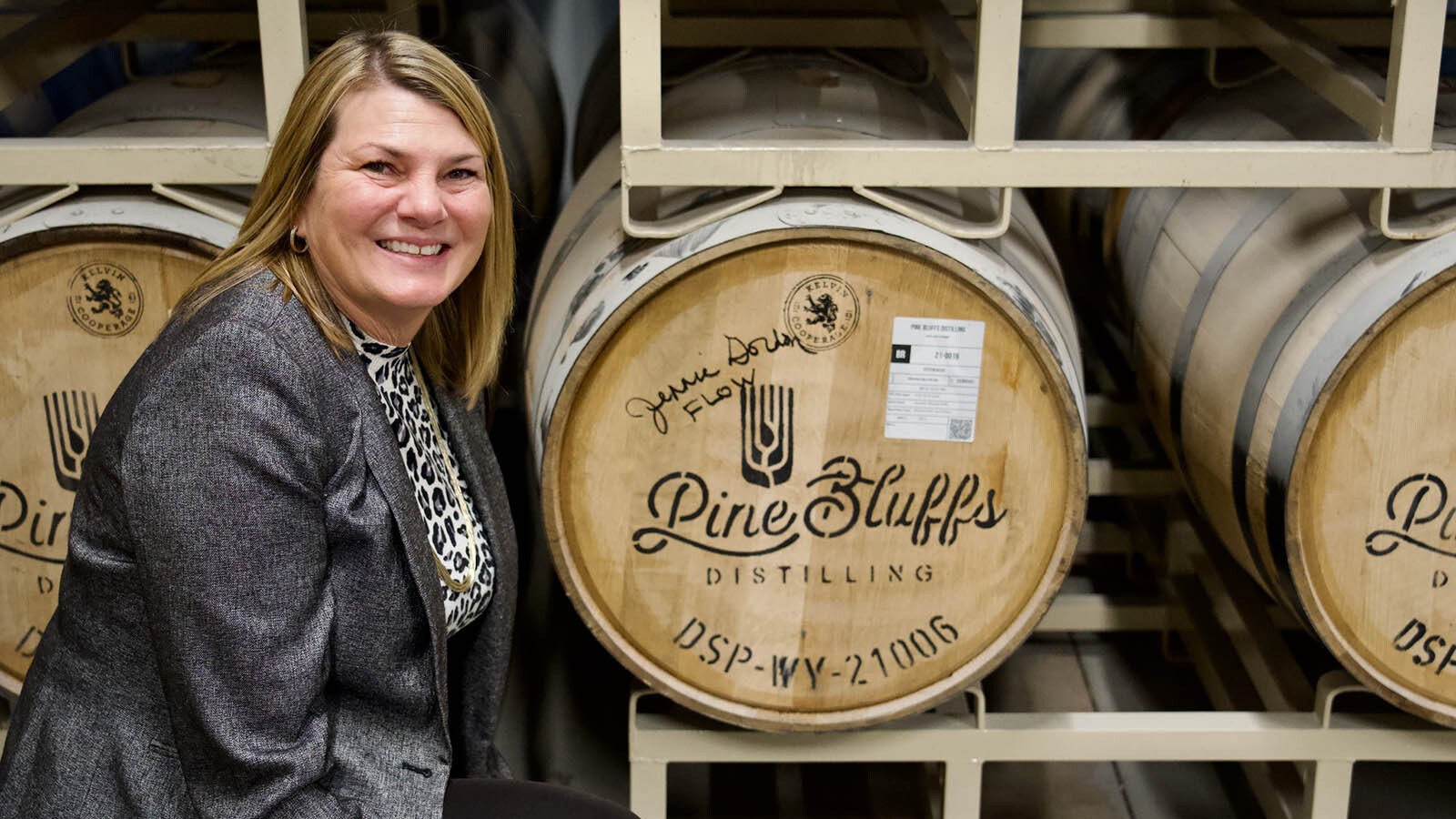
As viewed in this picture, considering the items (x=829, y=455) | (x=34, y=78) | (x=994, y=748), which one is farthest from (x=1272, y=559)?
(x=34, y=78)

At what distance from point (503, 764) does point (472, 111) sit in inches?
35.2

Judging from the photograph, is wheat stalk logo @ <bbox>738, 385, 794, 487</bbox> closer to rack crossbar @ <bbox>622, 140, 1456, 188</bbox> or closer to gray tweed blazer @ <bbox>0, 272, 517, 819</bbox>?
rack crossbar @ <bbox>622, 140, 1456, 188</bbox>

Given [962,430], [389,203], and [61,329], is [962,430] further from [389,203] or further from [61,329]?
[61,329]

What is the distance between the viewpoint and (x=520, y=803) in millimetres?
1748

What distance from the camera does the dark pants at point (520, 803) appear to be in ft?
5.65

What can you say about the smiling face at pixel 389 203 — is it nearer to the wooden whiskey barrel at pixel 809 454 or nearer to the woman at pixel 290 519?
the woman at pixel 290 519

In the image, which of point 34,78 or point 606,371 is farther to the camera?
point 34,78

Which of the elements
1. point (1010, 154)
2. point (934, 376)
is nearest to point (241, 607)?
point (934, 376)

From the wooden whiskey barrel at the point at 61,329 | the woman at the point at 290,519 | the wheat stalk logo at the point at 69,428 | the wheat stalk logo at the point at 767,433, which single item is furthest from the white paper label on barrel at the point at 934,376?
the wheat stalk logo at the point at 69,428

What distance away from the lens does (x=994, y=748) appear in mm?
2148

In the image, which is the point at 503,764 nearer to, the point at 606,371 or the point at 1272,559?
the point at 606,371

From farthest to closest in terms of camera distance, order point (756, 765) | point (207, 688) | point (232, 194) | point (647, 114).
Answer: point (756, 765) → point (232, 194) → point (647, 114) → point (207, 688)

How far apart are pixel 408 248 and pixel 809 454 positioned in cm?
63

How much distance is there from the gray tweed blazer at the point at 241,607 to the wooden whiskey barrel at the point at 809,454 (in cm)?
40
